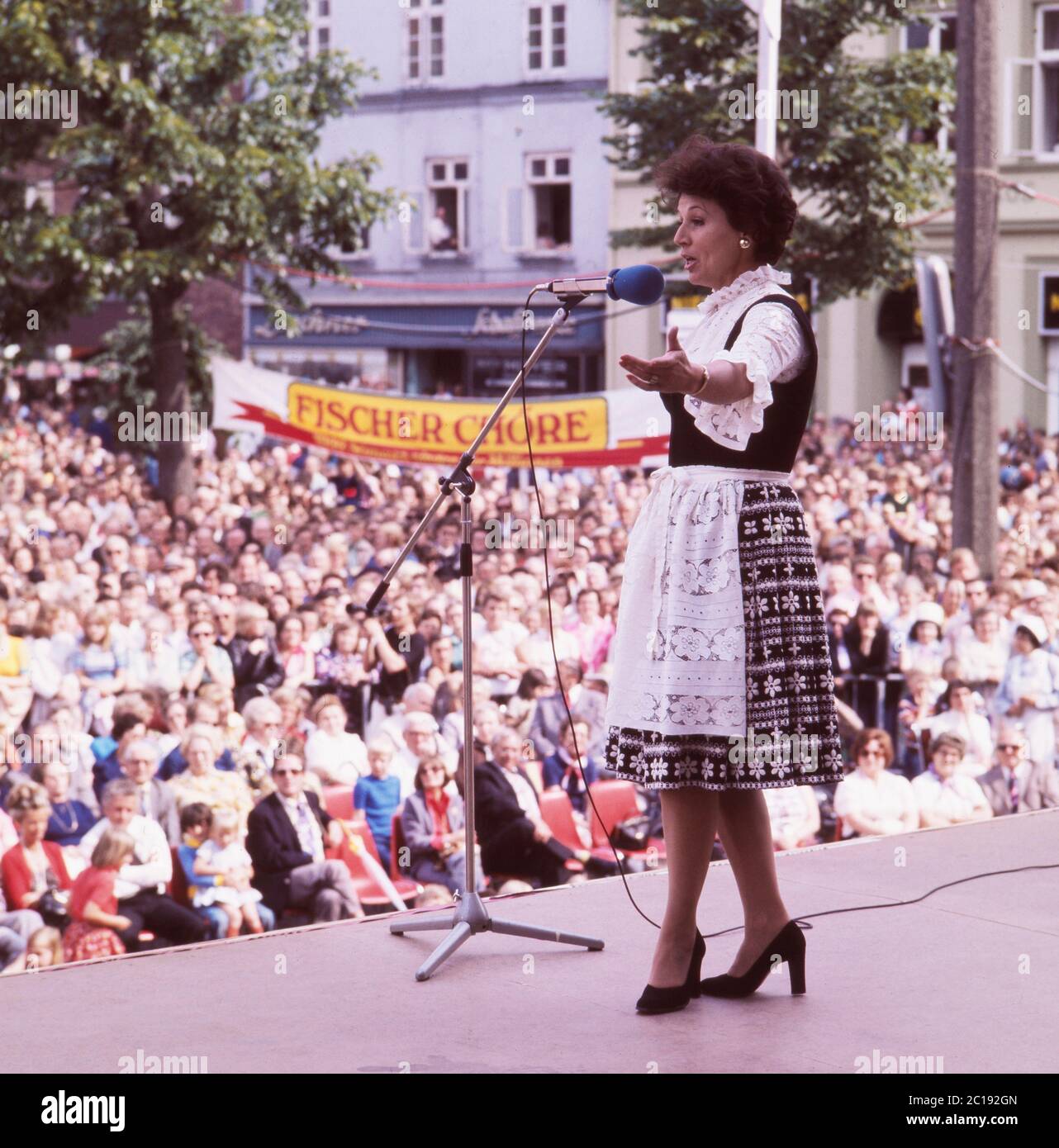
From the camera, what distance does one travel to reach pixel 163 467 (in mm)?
16312

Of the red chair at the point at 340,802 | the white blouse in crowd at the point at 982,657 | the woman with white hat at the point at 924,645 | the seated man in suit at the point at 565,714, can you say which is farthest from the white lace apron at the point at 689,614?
the white blouse in crowd at the point at 982,657

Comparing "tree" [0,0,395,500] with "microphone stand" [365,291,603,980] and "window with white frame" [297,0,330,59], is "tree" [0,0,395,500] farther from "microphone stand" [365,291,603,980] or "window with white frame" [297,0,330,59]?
→ "window with white frame" [297,0,330,59]

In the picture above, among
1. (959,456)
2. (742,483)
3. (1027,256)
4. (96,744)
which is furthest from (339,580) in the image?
(1027,256)

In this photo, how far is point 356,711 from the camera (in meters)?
9.18

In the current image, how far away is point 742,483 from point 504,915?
1.49 meters

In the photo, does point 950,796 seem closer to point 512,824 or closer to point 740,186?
point 512,824

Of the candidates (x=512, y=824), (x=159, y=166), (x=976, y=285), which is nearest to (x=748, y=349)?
(x=512, y=824)

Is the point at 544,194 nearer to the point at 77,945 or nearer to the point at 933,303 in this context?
the point at 933,303

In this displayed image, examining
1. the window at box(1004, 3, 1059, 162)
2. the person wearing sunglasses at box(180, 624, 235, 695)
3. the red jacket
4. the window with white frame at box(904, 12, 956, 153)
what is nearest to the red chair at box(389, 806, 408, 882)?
the person wearing sunglasses at box(180, 624, 235, 695)

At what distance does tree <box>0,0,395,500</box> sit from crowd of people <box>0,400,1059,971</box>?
3.18m

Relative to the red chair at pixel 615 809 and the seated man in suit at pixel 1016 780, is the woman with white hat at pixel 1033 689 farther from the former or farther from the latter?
the red chair at pixel 615 809

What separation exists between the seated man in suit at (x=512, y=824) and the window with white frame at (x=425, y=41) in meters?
22.8

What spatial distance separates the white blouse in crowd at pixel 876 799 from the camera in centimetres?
801

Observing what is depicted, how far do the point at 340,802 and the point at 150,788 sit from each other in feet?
3.00
